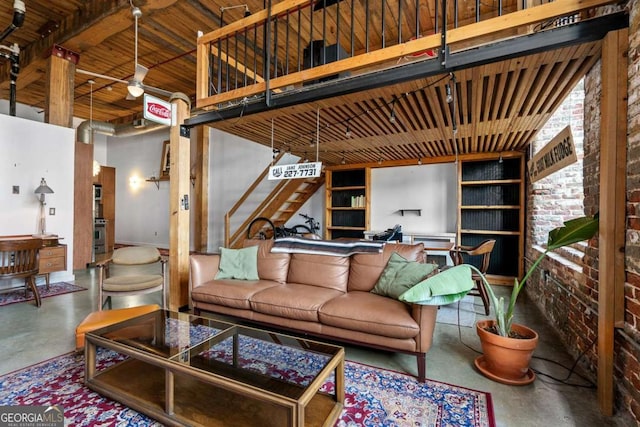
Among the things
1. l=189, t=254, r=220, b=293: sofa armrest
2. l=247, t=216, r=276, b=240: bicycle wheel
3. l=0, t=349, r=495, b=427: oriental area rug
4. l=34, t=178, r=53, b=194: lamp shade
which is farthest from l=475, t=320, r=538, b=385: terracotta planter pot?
l=34, t=178, r=53, b=194: lamp shade

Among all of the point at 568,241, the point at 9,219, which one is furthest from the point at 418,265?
the point at 9,219

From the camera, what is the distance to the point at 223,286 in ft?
9.90

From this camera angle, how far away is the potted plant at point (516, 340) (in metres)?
2.00

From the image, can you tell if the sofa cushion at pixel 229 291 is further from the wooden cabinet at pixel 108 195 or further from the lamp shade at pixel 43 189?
the wooden cabinet at pixel 108 195

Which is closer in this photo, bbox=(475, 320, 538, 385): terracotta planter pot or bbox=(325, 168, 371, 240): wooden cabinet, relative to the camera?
bbox=(475, 320, 538, 385): terracotta planter pot

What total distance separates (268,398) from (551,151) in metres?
3.43

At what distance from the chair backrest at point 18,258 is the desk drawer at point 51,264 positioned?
37 cm

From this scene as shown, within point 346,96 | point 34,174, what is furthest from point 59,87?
point 346,96

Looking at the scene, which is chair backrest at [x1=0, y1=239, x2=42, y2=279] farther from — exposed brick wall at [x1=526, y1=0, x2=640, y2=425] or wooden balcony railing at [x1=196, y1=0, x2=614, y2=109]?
exposed brick wall at [x1=526, y1=0, x2=640, y2=425]

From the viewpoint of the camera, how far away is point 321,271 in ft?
10.4

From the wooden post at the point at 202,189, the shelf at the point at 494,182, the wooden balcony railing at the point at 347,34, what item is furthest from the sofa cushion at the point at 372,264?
the wooden post at the point at 202,189

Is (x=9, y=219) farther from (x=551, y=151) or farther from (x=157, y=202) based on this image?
(x=551, y=151)

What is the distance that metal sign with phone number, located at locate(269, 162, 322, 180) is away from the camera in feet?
11.1

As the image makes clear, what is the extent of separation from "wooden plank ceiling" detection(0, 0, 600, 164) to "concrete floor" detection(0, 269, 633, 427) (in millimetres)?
2330
